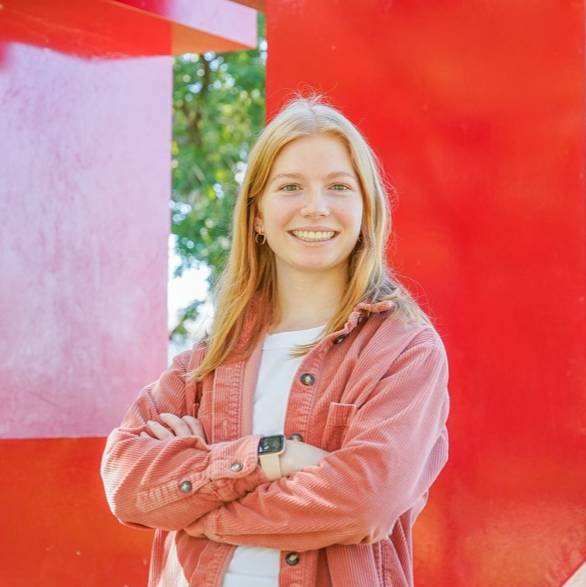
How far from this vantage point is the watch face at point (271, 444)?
262cm

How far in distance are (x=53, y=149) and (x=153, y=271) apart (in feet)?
2.50

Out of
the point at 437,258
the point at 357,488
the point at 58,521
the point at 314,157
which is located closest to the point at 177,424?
the point at 357,488

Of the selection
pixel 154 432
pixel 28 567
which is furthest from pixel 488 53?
pixel 28 567

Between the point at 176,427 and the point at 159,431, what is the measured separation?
0.04 metres

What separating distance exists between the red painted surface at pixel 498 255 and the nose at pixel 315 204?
877mm

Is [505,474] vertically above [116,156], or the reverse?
[116,156]

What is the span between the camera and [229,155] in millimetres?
12633

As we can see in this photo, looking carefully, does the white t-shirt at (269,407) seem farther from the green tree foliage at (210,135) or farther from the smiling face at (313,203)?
the green tree foliage at (210,135)

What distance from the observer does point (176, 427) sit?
9.29ft

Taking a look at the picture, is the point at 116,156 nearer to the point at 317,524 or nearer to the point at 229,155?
the point at 317,524

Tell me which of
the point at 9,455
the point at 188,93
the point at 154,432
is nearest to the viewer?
the point at 154,432

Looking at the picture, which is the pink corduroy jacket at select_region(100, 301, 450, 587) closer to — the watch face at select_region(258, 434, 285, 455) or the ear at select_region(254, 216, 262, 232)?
the watch face at select_region(258, 434, 285, 455)

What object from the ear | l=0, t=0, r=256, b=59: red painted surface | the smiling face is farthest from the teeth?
l=0, t=0, r=256, b=59: red painted surface

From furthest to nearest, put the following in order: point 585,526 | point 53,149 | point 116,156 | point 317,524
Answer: point 116,156, point 53,149, point 585,526, point 317,524
